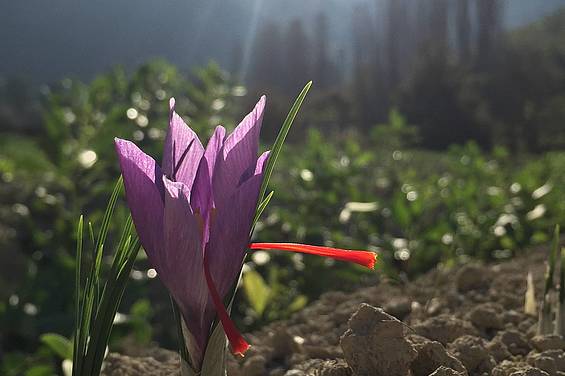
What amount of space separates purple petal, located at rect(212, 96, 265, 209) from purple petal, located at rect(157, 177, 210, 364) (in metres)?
0.04

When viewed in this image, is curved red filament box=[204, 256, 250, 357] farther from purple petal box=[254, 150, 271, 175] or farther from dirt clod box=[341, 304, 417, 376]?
dirt clod box=[341, 304, 417, 376]

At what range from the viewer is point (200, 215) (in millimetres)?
775

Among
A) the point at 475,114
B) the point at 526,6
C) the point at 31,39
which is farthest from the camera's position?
the point at 526,6

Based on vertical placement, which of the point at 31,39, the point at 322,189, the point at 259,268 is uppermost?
the point at 31,39

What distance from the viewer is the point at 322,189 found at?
3.03 metres

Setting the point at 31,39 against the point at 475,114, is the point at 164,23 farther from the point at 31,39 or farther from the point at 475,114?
the point at 475,114

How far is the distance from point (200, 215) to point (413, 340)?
530 mm

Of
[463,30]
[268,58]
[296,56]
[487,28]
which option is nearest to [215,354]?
[487,28]

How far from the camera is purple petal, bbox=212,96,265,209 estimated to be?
775 millimetres

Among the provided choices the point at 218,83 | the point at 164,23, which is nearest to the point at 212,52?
the point at 164,23

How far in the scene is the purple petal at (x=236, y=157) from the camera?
775 millimetres

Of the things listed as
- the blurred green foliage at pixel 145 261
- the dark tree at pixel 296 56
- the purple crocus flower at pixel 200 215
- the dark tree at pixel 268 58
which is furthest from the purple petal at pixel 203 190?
the dark tree at pixel 268 58

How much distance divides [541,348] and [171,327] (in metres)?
1.93

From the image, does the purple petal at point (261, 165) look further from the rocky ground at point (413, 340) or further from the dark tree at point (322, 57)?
the dark tree at point (322, 57)
